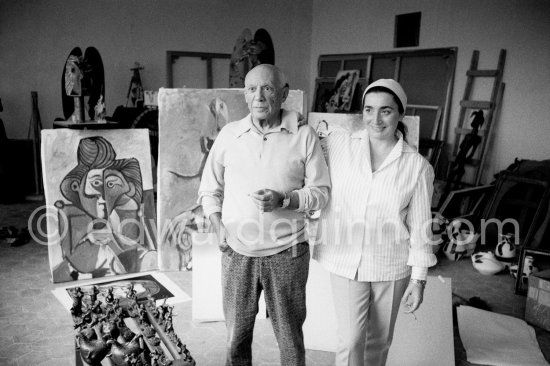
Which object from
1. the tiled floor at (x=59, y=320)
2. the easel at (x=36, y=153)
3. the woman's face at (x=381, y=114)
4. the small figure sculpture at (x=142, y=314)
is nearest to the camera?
the woman's face at (x=381, y=114)

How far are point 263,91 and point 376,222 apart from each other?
62 centimetres

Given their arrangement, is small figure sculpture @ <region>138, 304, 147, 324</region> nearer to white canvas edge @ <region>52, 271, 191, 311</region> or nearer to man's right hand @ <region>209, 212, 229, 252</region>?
man's right hand @ <region>209, 212, 229, 252</region>

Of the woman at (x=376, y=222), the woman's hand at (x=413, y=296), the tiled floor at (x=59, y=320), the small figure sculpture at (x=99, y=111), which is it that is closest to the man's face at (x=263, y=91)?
the woman at (x=376, y=222)

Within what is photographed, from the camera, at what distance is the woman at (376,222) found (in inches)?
66.3

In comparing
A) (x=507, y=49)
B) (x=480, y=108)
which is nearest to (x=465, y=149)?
(x=480, y=108)

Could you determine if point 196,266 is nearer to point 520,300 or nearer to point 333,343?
point 333,343

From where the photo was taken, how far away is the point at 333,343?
2586mm

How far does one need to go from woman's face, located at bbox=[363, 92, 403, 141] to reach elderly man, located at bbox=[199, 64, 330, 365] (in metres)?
0.21

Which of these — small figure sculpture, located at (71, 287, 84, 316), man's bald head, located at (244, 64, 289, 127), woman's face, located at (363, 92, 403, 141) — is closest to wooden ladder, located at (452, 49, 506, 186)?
woman's face, located at (363, 92, 403, 141)

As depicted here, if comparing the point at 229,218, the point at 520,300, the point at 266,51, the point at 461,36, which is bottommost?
the point at 520,300

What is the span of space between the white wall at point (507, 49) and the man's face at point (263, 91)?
15.1 ft

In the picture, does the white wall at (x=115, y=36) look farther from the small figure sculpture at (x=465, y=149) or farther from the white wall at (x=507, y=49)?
the small figure sculpture at (x=465, y=149)

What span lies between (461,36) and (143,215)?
15.2ft

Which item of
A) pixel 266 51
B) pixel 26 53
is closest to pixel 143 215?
pixel 266 51
